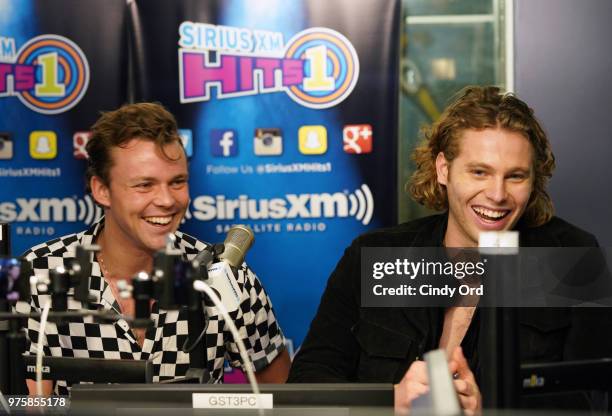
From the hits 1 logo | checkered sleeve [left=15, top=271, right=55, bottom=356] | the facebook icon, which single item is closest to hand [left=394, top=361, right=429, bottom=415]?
checkered sleeve [left=15, top=271, right=55, bottom=356]

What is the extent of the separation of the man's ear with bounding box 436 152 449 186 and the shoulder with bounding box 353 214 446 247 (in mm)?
102

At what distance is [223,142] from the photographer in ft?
12.2

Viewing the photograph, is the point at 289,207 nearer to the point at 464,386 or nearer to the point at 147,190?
the point at 147,190

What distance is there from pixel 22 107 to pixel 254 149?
95cm

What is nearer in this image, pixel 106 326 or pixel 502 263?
pixel 502 263

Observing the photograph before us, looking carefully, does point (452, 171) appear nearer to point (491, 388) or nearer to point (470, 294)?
point (470, 294)

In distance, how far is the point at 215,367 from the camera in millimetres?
2568

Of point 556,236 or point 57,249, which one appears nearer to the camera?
point 556,236

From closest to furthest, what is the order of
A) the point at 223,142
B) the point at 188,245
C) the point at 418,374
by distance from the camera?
the point at 418,374, the point at 188,245, the point at 223,142

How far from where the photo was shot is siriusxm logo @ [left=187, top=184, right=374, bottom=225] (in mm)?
3707

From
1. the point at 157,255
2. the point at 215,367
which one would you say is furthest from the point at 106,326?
the point at 157,255

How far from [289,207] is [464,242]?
1.32 meters

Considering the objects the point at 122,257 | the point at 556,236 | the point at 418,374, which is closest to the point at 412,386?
the point at 418,374

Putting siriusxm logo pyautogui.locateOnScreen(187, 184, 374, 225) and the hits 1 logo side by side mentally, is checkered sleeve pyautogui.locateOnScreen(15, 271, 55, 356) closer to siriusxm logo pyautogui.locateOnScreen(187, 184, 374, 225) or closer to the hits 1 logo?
siriusxm logo pyautogui.locateOnScreen(187, 184, 374, 225)
